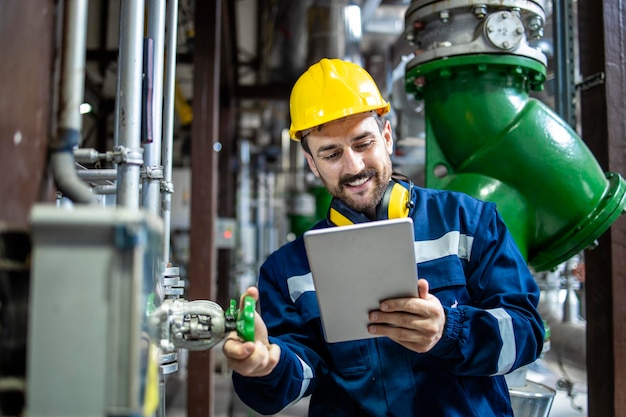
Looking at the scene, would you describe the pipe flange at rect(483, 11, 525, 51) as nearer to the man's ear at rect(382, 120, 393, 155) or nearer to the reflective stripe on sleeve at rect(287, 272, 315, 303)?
the man's ear at rect(382, 120, 393, 155)

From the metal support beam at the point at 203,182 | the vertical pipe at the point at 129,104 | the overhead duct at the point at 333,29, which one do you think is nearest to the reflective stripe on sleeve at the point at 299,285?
the vertical pipe at the point at 129,104

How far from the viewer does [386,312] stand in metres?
0.91

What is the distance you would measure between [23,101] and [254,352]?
530 millimetres

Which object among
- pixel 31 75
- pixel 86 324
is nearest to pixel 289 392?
pixel 86 324

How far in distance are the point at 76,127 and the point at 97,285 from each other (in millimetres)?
216

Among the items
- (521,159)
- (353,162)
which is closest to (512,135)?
(521,159)

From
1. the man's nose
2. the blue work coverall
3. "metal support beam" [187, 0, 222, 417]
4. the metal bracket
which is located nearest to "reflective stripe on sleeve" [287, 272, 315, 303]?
the blue work coverall

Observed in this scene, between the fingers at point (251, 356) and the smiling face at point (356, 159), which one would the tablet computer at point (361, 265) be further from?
the smiling face at point (356, 159)

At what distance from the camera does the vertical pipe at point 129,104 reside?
0.80 m

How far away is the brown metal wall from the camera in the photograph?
0.58 m

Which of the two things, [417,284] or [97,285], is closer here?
[97,285]

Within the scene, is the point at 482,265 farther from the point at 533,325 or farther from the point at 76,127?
the point at 76,127

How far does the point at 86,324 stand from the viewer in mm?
517

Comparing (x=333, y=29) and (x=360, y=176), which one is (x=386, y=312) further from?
(x=333, y=29)
